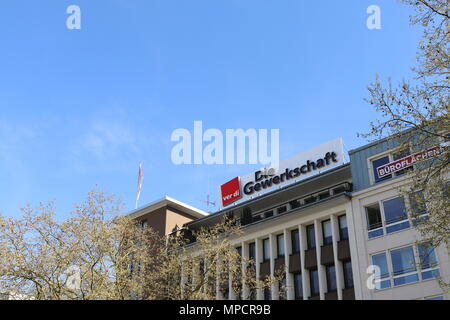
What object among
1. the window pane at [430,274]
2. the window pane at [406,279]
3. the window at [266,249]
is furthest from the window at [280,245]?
the window pane at [430,274]

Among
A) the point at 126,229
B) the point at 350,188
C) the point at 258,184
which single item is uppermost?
the point at 258,184

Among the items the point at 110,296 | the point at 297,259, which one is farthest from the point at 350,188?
the point at 110,296

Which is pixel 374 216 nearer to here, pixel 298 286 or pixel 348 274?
pixel 348 274

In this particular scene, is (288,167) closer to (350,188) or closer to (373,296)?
(350,188)

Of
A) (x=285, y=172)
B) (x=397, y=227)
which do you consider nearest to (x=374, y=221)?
(x=397, y=227)

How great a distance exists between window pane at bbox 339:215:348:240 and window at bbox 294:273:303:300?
4.97 metres

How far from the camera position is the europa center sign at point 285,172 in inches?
1844

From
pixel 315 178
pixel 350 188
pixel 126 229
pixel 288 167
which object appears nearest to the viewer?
pixel 126 229

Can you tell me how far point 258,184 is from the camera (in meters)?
51.9

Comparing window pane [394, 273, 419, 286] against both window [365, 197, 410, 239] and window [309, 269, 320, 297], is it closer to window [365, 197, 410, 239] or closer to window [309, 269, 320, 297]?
window [365, 197, 410, 239]

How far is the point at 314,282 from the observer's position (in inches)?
1668

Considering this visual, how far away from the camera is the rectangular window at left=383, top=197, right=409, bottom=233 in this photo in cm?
3738

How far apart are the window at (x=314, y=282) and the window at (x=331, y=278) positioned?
112 centimetres
